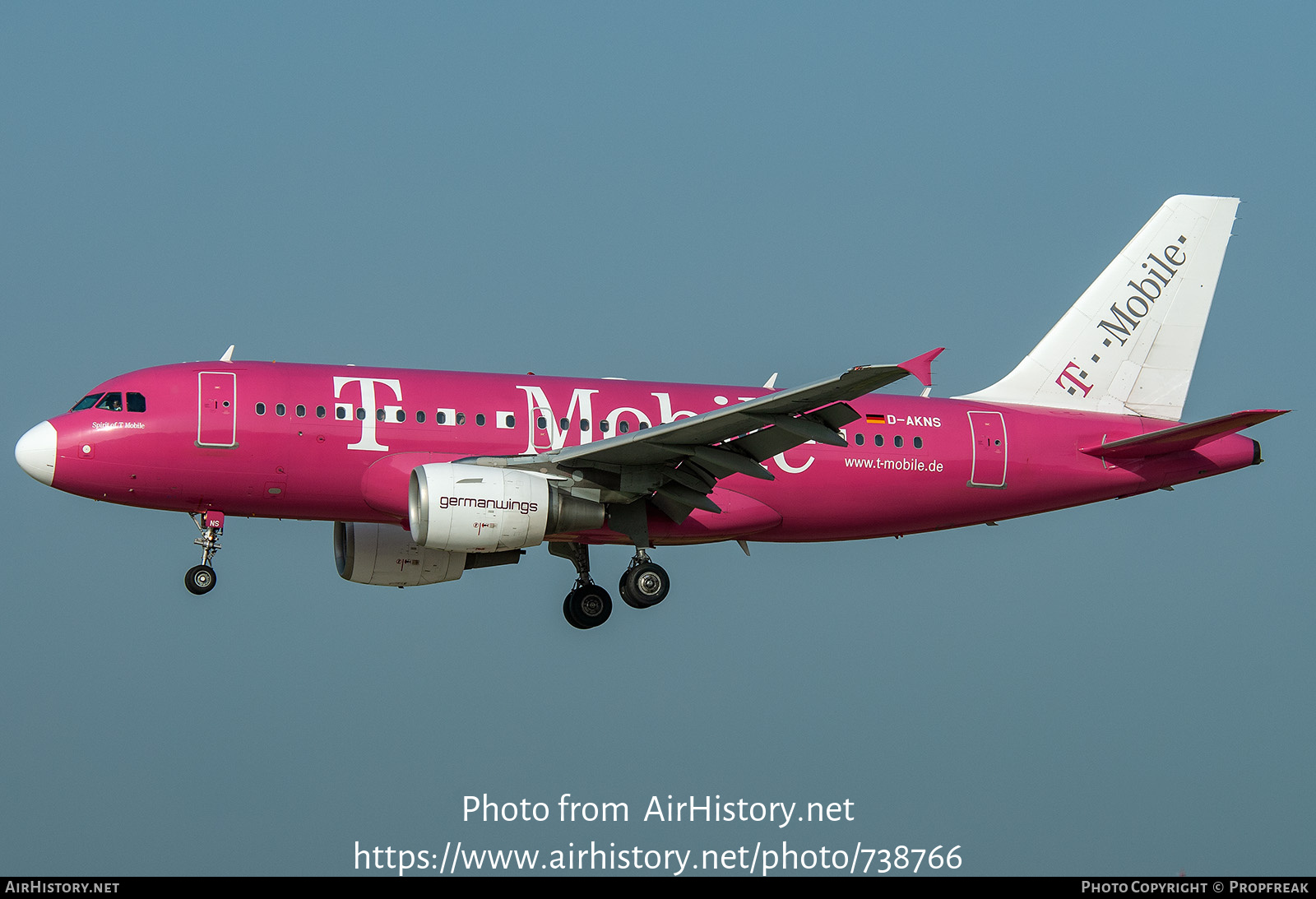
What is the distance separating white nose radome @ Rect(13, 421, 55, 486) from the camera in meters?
32.1

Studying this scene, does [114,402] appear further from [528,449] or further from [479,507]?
[528,449]

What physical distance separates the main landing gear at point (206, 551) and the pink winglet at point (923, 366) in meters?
14.1

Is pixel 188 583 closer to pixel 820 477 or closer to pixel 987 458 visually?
pixel 820 477

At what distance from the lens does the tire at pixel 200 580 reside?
32.7 meters

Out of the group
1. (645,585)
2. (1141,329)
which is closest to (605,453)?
(645,585)

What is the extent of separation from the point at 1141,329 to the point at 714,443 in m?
12.9

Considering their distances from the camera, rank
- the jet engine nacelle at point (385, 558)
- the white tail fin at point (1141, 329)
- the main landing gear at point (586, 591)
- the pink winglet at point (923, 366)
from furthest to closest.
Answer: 1. the white tail fin at point (1141, 329)
2. the jet engine nacelle at point (385, 558)
3. the main landing gear at point (586, 591)
4. the pink winglet at point (923, 366)

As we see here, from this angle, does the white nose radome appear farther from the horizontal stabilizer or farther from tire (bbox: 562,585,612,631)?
the horizontal stabilizer

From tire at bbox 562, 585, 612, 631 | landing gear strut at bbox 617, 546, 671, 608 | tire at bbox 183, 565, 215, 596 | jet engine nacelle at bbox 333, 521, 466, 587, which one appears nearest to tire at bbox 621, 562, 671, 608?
landing gear strut at bbox 617, 546, 671, 608

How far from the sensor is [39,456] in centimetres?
3203

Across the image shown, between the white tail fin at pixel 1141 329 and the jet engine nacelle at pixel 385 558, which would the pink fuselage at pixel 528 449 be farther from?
the jet engine nacelle at pixel 385 558

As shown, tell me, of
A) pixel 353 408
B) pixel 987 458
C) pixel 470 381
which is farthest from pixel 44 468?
pixel 987 458

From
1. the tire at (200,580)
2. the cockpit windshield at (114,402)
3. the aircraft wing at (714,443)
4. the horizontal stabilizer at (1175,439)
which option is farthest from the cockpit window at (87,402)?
the horizontal stabilizer at (1175,439)

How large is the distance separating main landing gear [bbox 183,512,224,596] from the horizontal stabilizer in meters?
18.3
